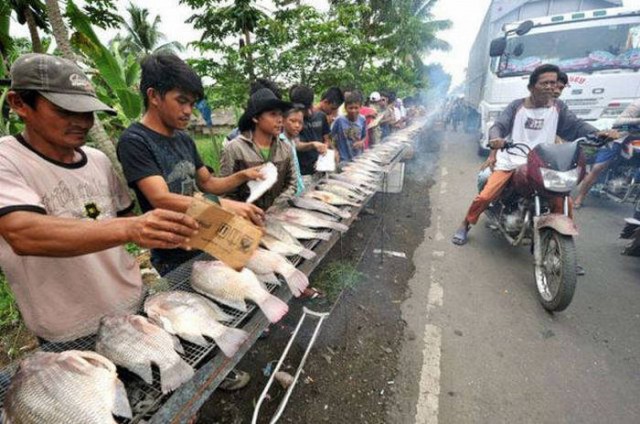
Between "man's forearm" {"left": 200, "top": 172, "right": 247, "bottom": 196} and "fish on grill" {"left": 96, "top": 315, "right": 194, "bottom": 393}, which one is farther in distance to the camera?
"man's forearm" {"left": 200, "top": 172, "right": 247, "bottom": 196}

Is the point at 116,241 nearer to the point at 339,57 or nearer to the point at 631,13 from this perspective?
the point at 339,57

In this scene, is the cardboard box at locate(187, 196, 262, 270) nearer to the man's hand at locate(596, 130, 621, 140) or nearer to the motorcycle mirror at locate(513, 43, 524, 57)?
the man's hand at locate(596, 130, 621, 140)

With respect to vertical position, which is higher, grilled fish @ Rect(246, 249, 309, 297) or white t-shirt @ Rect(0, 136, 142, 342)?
white t-shirt @ Rect(0, 136, 142, 342)

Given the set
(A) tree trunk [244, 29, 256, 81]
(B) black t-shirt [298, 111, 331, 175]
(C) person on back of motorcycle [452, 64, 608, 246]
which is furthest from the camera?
(A) tree trunk [244, 29, 256, 81]

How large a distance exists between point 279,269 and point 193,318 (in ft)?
1.93

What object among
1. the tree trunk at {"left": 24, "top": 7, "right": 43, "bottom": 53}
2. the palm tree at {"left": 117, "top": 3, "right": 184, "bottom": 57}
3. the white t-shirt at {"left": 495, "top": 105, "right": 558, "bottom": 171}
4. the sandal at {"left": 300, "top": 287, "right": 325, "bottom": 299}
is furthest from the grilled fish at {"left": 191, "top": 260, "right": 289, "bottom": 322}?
the palm tree at {"left": 117, "top": 3, "right": 184, "bottom": 57}

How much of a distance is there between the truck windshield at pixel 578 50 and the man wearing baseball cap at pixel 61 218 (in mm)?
8964

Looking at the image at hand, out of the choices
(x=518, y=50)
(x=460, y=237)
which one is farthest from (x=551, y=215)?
(x=518, y=50)

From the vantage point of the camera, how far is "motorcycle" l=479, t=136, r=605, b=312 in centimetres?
309

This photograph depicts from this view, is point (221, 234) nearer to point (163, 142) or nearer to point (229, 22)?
point (163, 142)

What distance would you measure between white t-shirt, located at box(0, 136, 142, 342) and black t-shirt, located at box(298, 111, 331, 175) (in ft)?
10.0

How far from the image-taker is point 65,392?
118 cm

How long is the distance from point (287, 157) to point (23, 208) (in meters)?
2.25

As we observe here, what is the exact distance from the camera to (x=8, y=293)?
3805 millimetres
